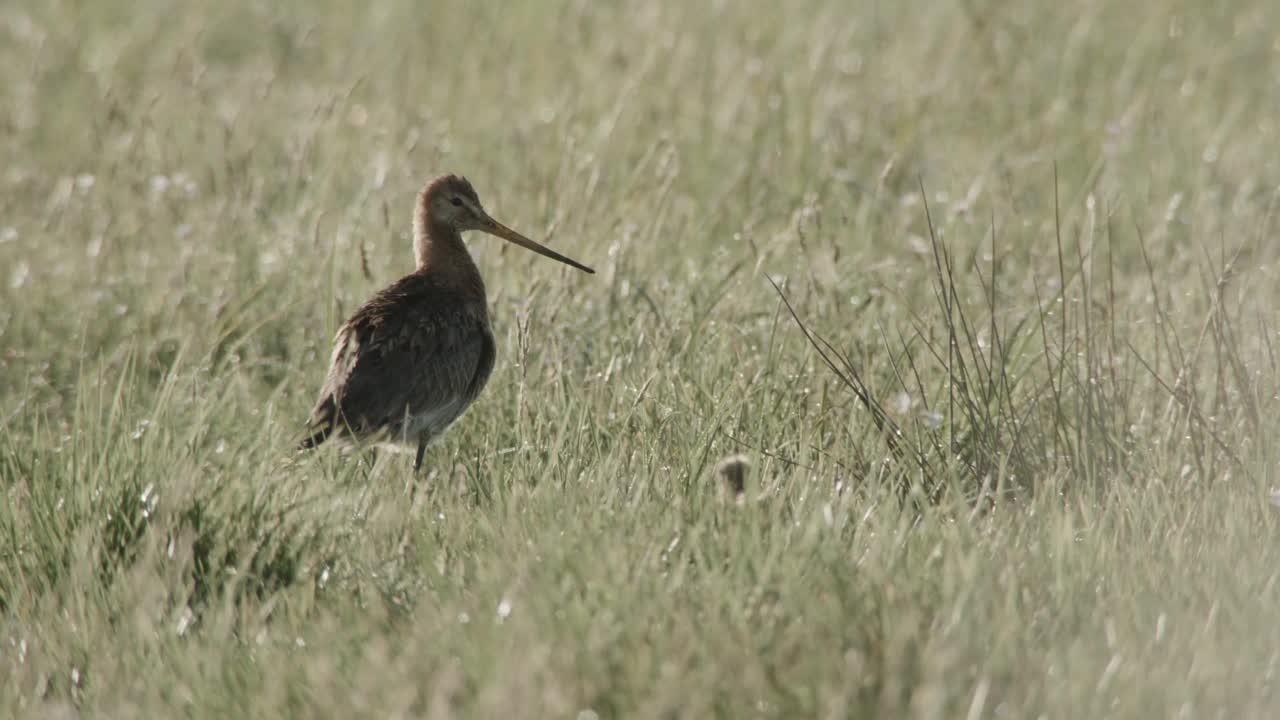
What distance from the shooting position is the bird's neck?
17.1ft

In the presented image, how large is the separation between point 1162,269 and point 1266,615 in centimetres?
278

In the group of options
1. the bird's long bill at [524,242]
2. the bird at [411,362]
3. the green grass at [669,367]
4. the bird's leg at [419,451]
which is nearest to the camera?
the green grass at [669,367]

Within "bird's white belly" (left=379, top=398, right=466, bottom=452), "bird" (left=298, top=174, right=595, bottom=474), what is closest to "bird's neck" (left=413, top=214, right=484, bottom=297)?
"bird" (left=298, top=174, right=595, bottom=474)

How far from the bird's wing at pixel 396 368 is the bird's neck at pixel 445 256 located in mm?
295

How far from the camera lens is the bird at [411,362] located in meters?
4.48

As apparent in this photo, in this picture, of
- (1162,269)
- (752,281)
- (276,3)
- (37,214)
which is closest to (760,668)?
(752,281)

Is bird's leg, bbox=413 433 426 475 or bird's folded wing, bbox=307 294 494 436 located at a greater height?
bird's folded wing, bbox=307 294 494 436

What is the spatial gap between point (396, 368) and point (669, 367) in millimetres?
843

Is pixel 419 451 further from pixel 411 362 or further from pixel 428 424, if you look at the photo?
pixel 411 362

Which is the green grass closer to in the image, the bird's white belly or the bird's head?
the bird's white belly

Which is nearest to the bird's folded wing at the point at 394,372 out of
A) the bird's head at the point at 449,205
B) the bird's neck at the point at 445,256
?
the bird's neck at the point at 445,256

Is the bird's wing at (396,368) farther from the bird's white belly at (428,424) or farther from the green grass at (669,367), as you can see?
the green grass at (669,367)

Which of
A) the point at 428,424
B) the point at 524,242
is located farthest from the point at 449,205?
the point at 428,424

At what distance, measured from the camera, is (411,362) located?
15.3 feet
